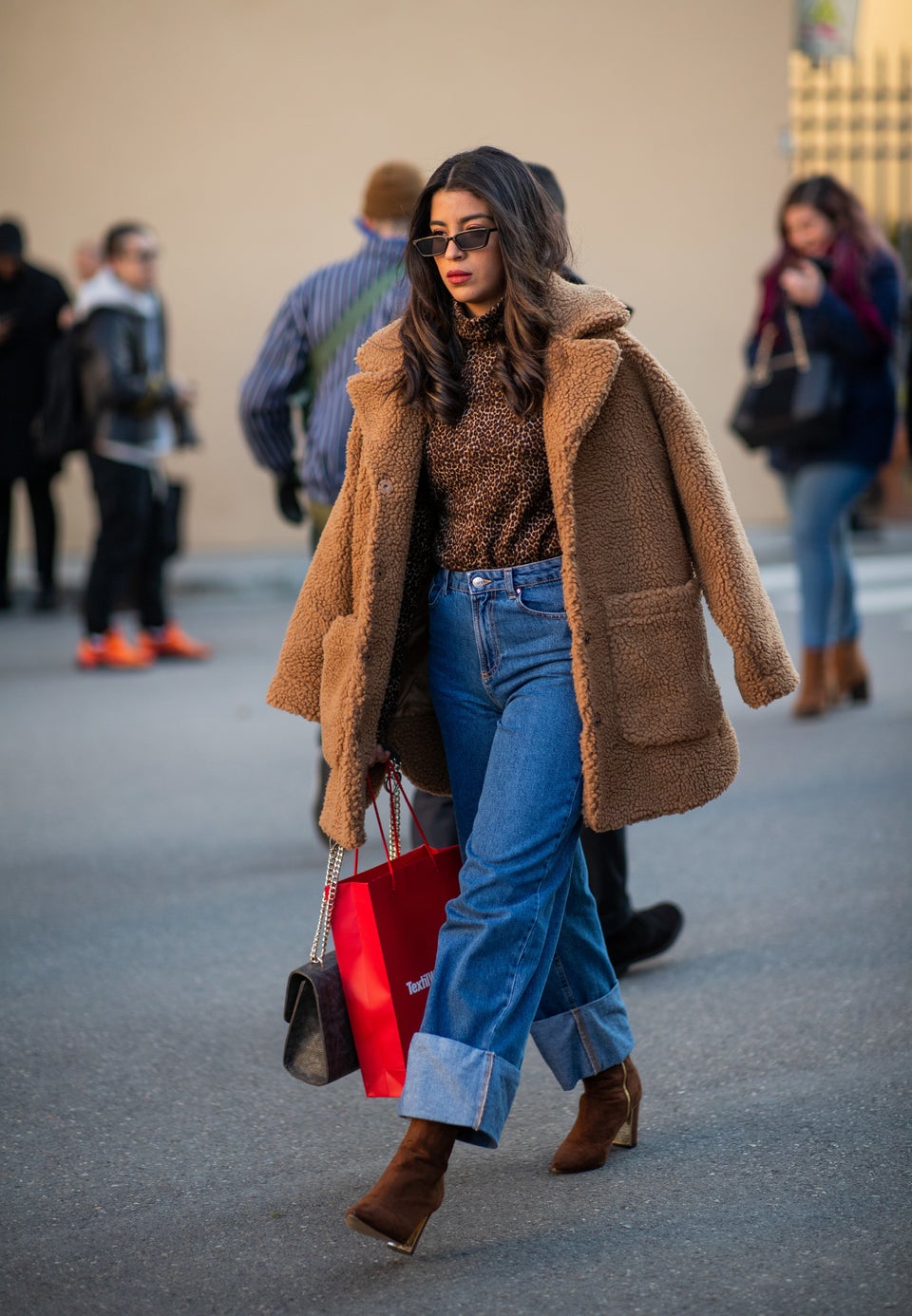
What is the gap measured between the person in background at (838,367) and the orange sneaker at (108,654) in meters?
3.79

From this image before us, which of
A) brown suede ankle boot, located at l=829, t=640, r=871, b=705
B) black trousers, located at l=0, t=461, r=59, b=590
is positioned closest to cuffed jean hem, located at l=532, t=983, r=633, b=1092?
brown suede ankle boot, located at l=829, t=640, r=871, b=705

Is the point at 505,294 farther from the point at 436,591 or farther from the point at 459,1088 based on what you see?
the point at 459,1088

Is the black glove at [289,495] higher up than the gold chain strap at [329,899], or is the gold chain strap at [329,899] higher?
the black glove at [289,495]

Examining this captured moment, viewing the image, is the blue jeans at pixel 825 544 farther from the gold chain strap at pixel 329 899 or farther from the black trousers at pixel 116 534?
the gold chain strap at pixel 329 899

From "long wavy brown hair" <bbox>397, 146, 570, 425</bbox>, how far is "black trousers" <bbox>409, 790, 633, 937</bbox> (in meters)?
1.43

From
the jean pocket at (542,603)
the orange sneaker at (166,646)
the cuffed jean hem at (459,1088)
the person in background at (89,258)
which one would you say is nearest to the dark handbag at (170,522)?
the orange sneaker at (166,646)

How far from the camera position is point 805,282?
7.22m

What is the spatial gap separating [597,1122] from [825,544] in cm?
465

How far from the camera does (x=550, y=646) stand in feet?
9.87

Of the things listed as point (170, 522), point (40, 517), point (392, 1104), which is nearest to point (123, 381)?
point (170, 522)

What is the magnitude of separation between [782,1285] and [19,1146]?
1.60 metres

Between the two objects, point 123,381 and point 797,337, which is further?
point 123,381

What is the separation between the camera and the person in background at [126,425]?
9.16m

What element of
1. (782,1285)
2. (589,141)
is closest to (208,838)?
(782,1285)
